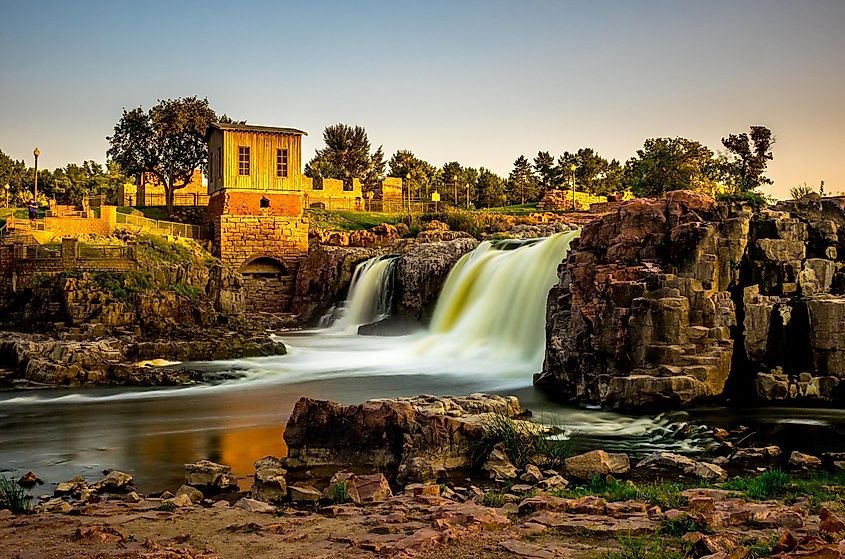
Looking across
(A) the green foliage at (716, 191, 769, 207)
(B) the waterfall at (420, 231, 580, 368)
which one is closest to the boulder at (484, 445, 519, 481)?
(B) the waterfall at (420, 231, 580, 368)

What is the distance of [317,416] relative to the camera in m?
12.8

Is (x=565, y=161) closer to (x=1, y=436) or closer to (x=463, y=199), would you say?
(x=463, y=199)

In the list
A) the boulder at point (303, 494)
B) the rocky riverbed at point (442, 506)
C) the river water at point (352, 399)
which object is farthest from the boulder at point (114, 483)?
the boulder at point (303, 494)

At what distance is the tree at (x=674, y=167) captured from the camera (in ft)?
152

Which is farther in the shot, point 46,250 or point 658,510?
point 46,250

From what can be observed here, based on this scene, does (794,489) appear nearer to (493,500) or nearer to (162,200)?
(493,500)

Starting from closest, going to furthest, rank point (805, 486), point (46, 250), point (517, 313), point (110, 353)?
point (805, 486), point (110, 353), point (517, 313), point (46, 250)

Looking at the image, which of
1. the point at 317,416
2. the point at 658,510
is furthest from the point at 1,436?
the point at 658,510

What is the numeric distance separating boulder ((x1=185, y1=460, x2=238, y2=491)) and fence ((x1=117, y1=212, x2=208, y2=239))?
98.3 feet

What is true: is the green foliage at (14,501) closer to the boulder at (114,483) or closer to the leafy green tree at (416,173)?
the boulder at (114,483)

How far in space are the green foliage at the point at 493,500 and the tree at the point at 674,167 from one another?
3812 centimetres

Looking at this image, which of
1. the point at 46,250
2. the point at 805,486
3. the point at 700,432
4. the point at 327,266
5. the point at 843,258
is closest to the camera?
the point at 805,486

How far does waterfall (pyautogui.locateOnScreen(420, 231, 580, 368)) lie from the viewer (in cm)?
2576

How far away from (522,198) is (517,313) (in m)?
54.0
